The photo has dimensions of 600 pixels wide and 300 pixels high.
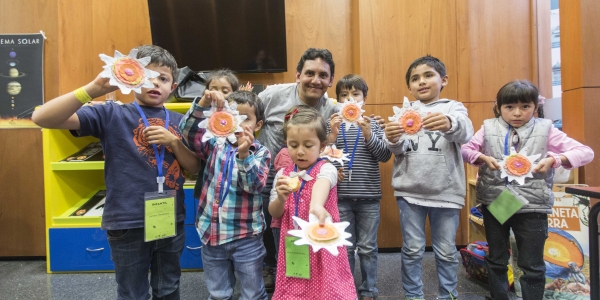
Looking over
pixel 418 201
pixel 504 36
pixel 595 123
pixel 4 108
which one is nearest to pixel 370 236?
pixel 418 201

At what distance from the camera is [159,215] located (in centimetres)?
146

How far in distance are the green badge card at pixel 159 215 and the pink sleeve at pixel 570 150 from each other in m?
2.08

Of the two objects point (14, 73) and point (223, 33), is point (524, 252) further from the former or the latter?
point (14, 73)

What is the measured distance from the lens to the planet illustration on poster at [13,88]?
3.03m

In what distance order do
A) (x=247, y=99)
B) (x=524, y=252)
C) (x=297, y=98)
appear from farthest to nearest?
(x=297, y=98)
(x=524, y=252)
(x=247, y=99)

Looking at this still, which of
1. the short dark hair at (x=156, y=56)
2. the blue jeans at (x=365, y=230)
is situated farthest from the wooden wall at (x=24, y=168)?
the blue jeans at (x=365, y=230)

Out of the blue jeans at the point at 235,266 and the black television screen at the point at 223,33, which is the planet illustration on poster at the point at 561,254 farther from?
the black television screen at the point at 223,33

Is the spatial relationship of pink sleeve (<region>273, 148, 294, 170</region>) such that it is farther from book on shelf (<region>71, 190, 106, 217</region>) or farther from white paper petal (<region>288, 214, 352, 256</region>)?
book on shelf (<region>71, 190, 106, 217</region>)

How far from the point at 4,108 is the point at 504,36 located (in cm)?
489

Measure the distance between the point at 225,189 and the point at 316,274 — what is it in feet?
1.89

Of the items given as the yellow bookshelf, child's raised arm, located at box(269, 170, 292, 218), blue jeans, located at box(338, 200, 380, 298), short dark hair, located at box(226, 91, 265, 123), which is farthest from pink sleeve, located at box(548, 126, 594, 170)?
the yellow bookshelf

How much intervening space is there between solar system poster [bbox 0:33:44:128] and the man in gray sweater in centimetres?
244

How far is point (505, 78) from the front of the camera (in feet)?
10.1

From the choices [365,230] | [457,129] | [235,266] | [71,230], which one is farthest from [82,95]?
[71,230]
